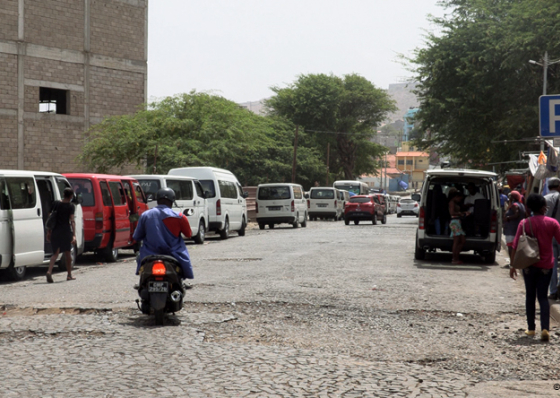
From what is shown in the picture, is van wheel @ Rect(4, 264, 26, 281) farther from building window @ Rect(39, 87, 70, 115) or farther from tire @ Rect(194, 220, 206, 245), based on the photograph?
building window @ Rect(39, 87, 70, 115)

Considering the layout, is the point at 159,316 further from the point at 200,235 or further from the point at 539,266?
the point at 200,235

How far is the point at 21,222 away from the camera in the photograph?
13008 millimetres

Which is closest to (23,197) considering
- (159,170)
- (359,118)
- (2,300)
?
(2,300)

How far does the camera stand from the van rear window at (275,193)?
33.4m

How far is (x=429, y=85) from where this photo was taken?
38.0 meters

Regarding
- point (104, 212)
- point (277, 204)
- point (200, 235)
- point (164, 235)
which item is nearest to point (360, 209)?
point (277, 204)

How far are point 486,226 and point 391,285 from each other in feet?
19.1

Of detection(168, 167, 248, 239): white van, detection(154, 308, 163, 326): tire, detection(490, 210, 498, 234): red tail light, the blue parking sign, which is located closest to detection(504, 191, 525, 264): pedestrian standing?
detection(490, 210, 498, 234): red tail light

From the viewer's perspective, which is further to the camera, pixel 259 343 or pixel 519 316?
pixel 519 316

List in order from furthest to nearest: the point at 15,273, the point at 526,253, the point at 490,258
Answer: the point at 490,258, the point at 15,273, the point at 526,253

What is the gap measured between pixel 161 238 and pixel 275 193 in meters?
24.8

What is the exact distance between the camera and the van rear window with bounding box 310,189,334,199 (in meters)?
44.5

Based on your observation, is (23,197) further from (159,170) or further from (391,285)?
(159,170)

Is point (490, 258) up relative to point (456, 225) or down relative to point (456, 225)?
down
